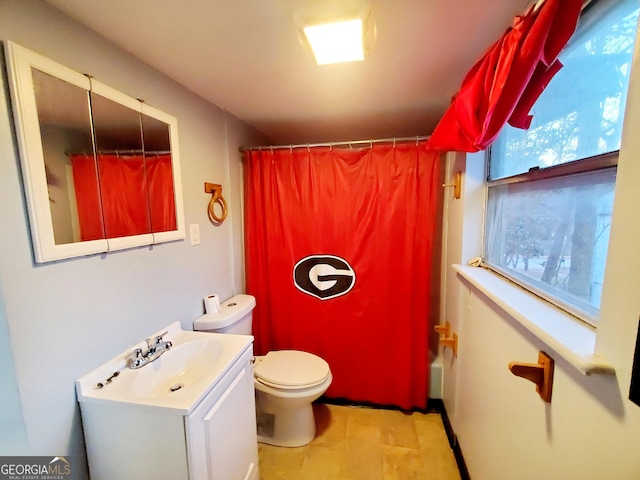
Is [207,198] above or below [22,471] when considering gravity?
above

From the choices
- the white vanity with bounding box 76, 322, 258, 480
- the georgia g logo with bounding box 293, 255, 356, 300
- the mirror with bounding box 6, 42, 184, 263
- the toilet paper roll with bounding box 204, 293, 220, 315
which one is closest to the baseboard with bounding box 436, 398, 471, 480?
the georgia g logo with bounding box 293, 255, 356, 300

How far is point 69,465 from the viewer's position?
0.96 m

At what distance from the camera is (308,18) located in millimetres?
888

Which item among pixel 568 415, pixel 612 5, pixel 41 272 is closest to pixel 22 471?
Answer: pixel 41 272

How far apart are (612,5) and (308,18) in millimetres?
825

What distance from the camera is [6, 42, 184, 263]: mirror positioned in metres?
0.82

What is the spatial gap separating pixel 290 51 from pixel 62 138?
0.91 m

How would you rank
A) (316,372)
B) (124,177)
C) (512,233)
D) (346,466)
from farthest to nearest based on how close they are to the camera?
(316,372)
(346,466)
(512,233)
(124,177)

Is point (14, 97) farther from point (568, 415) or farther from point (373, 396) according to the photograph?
point (373, 396)

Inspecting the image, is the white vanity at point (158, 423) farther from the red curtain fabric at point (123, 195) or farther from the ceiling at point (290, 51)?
the ceiling at point (290, 51)

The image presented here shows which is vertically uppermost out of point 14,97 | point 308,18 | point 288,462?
point 308,18

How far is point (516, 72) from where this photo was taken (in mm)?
771

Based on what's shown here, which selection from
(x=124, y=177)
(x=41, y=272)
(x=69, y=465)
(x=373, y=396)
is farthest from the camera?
(x=373, y=396)

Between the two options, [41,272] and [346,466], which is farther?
[346,466]
